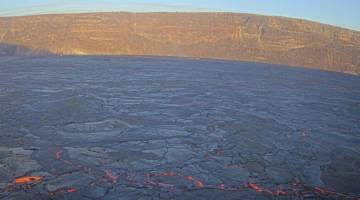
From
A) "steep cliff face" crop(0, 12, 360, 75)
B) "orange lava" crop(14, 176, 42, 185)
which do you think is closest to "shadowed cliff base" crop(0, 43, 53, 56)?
"steep cliff face" crop(0, 12, 360, 75)

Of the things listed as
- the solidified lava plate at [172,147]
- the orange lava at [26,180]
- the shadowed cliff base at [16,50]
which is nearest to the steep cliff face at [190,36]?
the shadowed cliff base at [16,50]

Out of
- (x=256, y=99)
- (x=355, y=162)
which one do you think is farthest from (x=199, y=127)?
(x=256, y=99)

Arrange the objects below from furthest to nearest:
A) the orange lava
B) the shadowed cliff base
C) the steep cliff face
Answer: the steep cliff face → the shadowed cliff base → the orange lava

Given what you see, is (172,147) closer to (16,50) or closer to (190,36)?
(16,50)

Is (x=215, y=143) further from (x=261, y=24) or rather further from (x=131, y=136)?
(x=261, y=24)

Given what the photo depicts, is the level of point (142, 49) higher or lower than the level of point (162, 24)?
lower

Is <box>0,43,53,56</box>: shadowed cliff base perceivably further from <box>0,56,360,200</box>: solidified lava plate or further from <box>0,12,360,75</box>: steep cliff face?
<box>0,56,360,200</box>: solidified lava plate
